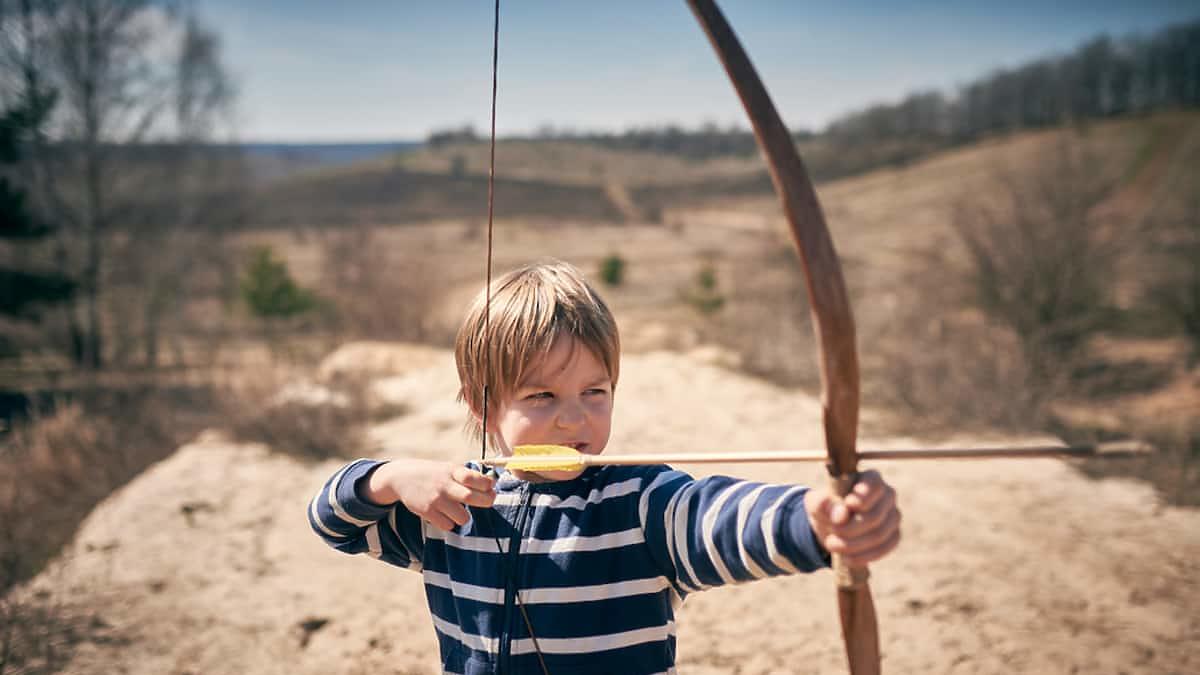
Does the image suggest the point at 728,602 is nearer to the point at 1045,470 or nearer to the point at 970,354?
the point at 1045,470

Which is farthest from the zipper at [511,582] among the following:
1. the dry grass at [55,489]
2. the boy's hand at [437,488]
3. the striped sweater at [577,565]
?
the dry grass at [55,489]

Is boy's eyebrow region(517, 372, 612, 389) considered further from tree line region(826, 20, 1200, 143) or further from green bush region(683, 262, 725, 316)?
tree line region(826, 20, 1200, 143)

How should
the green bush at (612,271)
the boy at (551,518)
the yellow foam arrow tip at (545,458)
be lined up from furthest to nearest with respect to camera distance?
the green bush at (612,271) < the boy at (551,518) < the yellow foam arrow tip at (545,458)

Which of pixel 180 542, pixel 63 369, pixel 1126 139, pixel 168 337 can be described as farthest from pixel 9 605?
pixel 1126 139

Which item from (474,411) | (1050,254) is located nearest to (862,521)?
(474,411)

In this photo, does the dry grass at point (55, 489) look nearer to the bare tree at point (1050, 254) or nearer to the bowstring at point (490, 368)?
the bowstring at point (490, 368)

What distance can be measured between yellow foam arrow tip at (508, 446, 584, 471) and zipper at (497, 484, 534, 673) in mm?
140

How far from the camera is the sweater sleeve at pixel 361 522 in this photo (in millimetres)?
1386

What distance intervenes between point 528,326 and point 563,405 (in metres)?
0.15

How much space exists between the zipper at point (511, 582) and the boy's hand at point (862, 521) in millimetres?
574

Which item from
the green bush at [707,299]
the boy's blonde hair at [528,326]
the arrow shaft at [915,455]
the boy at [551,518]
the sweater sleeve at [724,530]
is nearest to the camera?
the arrow shaft at [915,455]

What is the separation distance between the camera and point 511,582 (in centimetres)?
131

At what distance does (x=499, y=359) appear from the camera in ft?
4.54

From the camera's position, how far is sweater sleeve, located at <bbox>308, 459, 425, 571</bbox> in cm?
139
